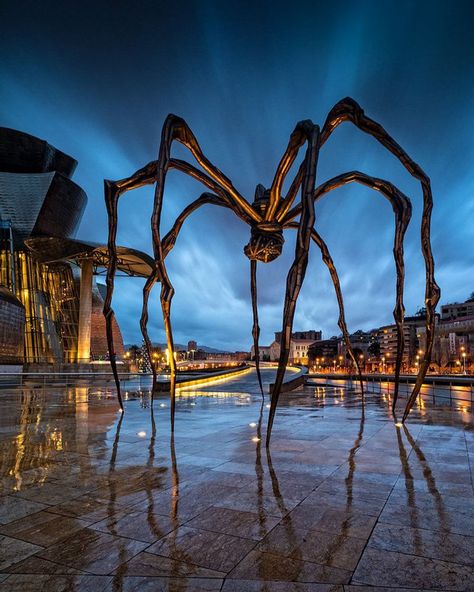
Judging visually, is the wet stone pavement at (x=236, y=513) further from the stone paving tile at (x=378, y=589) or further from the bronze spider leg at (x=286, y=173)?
the bronze spider leg at (x=286, y=173)

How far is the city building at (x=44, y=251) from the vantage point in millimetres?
56219

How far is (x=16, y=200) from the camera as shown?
59750 mm

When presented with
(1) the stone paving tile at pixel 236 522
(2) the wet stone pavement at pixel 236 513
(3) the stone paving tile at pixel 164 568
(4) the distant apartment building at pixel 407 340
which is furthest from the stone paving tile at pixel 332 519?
(4) the distant apartment building at pixel 407 340

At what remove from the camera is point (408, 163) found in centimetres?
735

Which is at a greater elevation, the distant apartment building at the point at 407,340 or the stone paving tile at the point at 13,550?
the distant apartment building at the point at 407,340

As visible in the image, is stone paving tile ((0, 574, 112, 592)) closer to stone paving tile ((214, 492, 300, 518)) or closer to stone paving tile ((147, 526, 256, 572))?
stone paving tile ((147, 526, 256, 572))

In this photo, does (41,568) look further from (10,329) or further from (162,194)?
(10,329)

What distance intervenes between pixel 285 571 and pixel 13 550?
203 cm

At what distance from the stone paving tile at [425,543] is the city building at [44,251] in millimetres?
56240

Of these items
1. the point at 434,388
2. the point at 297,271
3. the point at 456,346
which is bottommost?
the point at 434,388

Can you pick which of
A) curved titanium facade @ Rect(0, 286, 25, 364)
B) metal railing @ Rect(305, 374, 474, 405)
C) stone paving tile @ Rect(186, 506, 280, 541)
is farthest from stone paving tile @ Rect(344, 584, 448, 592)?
curved titanium facade @ Rect(0, 286, 25, 364)

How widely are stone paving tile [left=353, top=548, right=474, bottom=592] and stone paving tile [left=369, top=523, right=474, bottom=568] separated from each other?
0.10 m

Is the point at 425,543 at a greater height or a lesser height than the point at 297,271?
lesser

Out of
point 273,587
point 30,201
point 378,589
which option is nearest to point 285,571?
point 273,587
